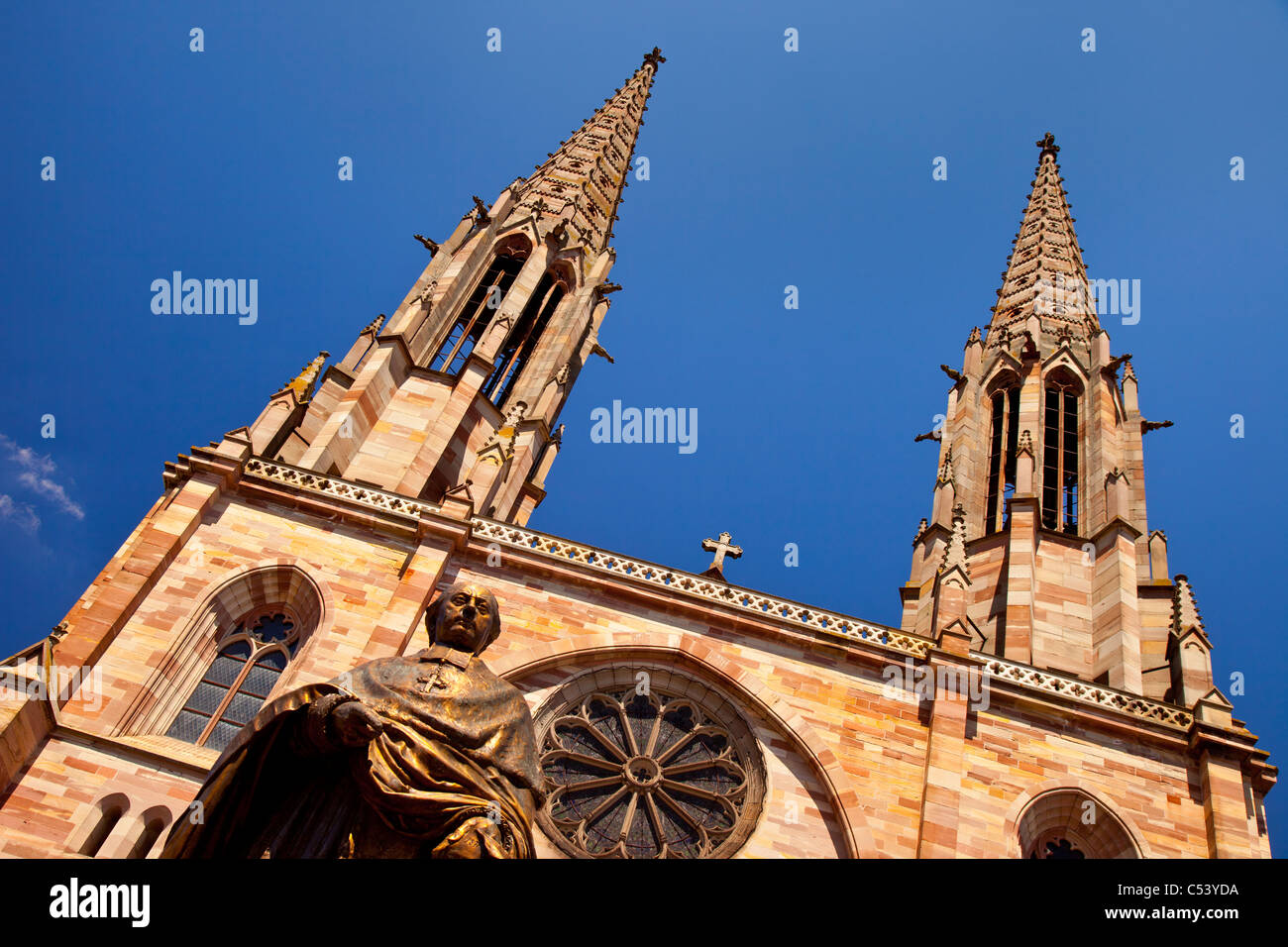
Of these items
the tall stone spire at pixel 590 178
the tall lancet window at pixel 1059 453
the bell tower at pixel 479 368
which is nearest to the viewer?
the bell tower at pixel 479 368

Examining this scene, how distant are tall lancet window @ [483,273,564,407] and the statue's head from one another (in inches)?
714

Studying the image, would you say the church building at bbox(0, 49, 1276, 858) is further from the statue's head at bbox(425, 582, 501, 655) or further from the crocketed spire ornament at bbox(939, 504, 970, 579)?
the statue's head at bbox(425, 582, 501, 655)

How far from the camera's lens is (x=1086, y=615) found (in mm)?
18625

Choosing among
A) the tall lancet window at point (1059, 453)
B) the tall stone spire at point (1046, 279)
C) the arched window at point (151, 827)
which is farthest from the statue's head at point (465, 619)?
the tall stone spire at point (1046, 279)

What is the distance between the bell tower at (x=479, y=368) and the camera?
18.6 metres

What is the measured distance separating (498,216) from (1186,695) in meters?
18.3

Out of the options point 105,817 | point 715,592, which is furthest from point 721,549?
point 105,817

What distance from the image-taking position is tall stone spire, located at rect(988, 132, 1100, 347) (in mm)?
27172

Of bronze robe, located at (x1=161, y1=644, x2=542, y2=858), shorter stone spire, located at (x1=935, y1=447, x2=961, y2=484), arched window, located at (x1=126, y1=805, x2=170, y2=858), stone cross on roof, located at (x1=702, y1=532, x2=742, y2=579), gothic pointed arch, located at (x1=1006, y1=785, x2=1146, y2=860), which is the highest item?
shorter stone spire, located at (x1=935, y1=447, x2=961, y2=484)

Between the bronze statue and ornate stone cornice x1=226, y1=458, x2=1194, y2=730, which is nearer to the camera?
the bronze statue

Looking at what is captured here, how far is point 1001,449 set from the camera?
23547 mm

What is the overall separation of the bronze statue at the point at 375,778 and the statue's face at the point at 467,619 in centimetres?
44

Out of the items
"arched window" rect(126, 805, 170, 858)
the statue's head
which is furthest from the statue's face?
"arched window" rect(126, 805, 170, 858)

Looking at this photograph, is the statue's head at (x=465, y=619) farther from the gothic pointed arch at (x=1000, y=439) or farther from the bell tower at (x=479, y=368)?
the gothic pointed arch at (x=1000, y=439)
